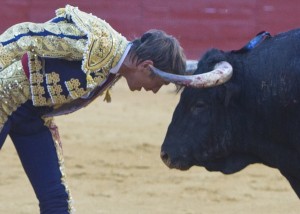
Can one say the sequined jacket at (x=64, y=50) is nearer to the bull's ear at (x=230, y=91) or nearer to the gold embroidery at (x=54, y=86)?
the gold embroidery at (x=54, y=86)

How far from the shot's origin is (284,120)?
3.66 metres

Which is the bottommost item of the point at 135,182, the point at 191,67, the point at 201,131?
the point at 135,182

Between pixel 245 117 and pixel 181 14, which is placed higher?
pixel 181 14

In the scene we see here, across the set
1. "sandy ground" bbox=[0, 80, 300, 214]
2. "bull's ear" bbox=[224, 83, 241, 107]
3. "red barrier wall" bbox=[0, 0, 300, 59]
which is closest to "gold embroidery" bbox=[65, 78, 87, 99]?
"bull's ear" bbox=[224, 83, 241, 107]

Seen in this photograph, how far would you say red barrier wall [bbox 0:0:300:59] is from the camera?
9.66m

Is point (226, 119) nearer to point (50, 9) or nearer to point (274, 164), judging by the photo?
point (274, 164)

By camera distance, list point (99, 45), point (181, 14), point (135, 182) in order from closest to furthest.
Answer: point (99, 45) → point (135, 182) → point (181, 14)

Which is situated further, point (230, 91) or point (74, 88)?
point (74, 88)

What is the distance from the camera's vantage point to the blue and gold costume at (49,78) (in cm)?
369

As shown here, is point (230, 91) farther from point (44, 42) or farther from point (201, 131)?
point (44, 42)

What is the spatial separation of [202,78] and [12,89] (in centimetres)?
76

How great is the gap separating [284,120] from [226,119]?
22 cm

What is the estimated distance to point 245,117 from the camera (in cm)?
373

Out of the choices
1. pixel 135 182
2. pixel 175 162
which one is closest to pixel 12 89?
pixel 175 162
